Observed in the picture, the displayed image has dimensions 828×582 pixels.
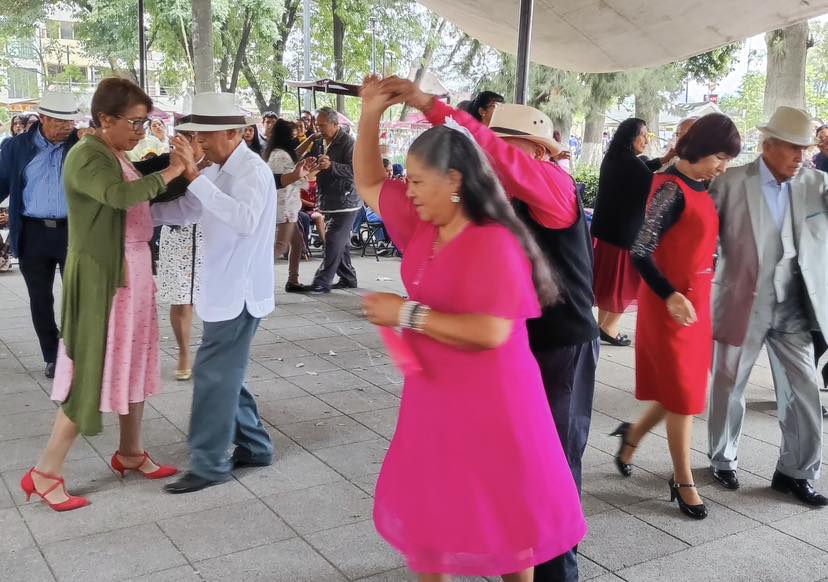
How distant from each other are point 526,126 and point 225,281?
1.66 m

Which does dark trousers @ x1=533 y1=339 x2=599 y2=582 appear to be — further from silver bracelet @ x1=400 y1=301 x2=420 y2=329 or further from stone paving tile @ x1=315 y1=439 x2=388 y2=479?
stone paving tile @ x1=315 y1=439 x2=388 y2=479

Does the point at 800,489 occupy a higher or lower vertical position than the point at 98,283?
lower

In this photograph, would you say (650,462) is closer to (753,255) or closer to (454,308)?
(753,255)

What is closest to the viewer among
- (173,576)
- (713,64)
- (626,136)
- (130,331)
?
(173,576)

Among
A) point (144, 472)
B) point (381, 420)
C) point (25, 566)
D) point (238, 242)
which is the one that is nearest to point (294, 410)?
point (381, 420)

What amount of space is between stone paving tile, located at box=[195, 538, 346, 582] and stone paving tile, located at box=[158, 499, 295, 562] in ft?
0.20

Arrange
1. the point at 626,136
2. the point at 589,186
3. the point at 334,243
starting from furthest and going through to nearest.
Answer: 1. the point at 589,186
2. the point at 334,243
3. the point at 626,136

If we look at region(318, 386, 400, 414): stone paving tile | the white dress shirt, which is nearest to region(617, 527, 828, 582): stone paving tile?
the white dress shirt

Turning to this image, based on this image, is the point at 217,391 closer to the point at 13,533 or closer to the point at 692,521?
the point at 13,533

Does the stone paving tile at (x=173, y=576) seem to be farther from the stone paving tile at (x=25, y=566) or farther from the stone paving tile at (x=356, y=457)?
the stone paving tile at (x=356, y=457)

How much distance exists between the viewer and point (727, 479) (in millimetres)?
4281

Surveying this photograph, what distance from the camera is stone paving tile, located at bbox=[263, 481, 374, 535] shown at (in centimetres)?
372

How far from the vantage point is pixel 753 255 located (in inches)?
161

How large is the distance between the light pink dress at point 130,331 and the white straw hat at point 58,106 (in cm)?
191
